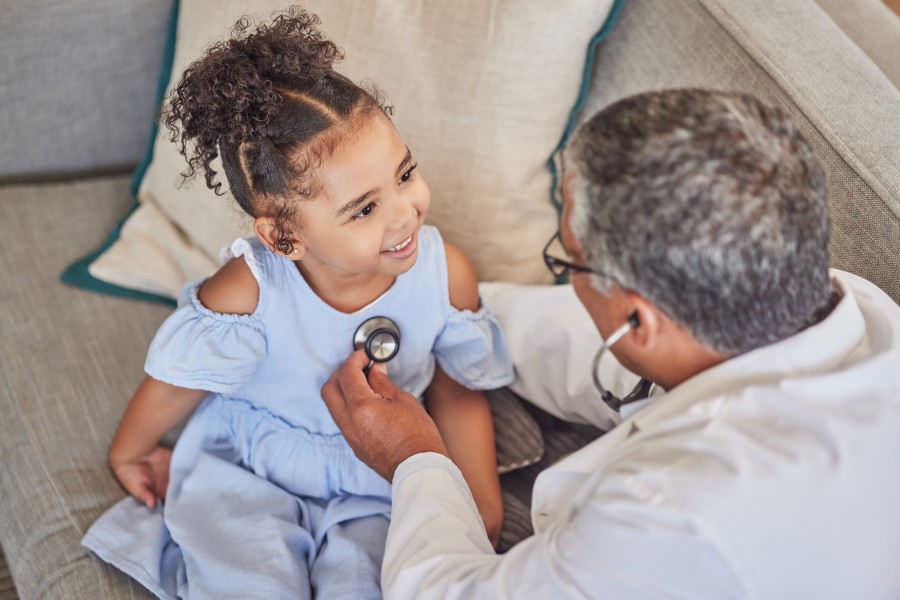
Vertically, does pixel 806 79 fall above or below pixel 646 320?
above

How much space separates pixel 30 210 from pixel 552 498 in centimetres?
128

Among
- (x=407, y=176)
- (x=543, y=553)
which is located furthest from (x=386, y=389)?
(x=543, y=553)

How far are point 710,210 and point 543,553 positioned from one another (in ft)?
1.28

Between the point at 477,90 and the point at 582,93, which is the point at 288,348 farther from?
the point at 582,93

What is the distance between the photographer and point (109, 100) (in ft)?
5.81

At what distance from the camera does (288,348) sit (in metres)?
1.25

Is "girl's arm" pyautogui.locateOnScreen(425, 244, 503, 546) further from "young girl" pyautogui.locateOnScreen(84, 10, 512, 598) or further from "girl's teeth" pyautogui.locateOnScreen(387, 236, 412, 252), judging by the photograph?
"girl's teeth" pyautogui.locateOnScreen(387, 236, 412, 252)

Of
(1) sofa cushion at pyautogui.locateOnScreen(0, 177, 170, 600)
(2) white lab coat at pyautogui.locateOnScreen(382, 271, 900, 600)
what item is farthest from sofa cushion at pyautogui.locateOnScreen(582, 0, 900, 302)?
(1) sofa cushion at pyautogui.locateOnScreen(0, 177, 170, 600)

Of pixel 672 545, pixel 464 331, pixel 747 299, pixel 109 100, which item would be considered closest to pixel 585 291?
pixel 747 299

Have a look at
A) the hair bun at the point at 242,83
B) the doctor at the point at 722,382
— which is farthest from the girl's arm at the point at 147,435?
the doctor at the point at 722,382

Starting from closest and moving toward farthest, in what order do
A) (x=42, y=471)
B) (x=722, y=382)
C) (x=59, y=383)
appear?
(x=722, y=382), (x=42, y=471), (x=59, y=383)

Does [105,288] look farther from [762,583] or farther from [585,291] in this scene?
[762,583]

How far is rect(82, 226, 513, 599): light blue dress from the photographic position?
117cm

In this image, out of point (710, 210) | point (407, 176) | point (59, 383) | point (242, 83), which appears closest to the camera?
point (710, 210)
